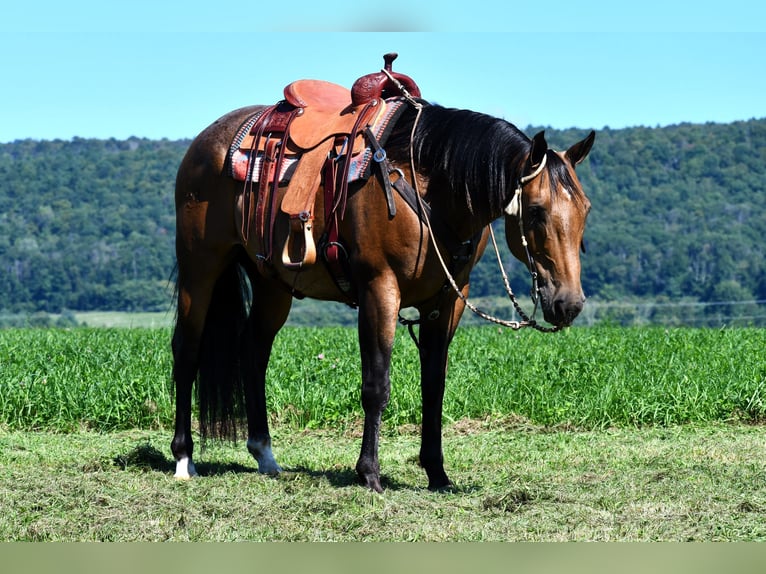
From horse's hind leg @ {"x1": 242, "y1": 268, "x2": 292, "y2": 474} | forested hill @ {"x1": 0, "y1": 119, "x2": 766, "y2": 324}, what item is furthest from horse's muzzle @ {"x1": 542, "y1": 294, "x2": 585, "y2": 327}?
forested hill @ {"x1": 0, "y1": 119, "x2": 766, "y2": 324}

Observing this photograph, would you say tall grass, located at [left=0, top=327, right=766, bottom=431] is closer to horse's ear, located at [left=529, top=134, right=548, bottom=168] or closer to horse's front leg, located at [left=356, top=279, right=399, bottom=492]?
horse's front leg, located at [left=356, top=279, right=399, bottom=492]

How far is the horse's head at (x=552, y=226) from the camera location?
502cm

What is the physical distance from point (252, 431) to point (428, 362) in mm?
1459

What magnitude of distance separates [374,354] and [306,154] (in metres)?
1.35

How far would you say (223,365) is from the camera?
22.0 ft

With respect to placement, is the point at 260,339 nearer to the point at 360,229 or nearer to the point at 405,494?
the point at 360,229

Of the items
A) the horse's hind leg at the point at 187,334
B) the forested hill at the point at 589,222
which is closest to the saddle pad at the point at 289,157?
the horse's hind leg at the point at 187,334

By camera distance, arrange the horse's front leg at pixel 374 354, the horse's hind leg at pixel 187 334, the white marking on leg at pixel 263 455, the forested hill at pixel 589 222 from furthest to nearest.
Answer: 1. the forested hill at pixel 589 222
2. the horse's hind leg at pixel 187 334
3. the white marking on leg at pixel 263 455
4. the horse's front leg at pixel 374 354

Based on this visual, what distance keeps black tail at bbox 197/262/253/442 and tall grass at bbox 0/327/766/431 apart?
2.17 meters

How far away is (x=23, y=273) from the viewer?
68375 mm

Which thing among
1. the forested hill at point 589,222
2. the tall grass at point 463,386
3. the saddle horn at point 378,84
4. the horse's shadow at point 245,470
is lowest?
the horse's shadow at point 245,470

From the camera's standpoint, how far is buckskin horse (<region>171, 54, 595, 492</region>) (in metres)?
5.18

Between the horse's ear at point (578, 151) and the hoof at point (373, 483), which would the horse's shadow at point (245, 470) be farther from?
the horse's ear at point (578, 151)

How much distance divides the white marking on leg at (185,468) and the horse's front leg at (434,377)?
151 centimetres
